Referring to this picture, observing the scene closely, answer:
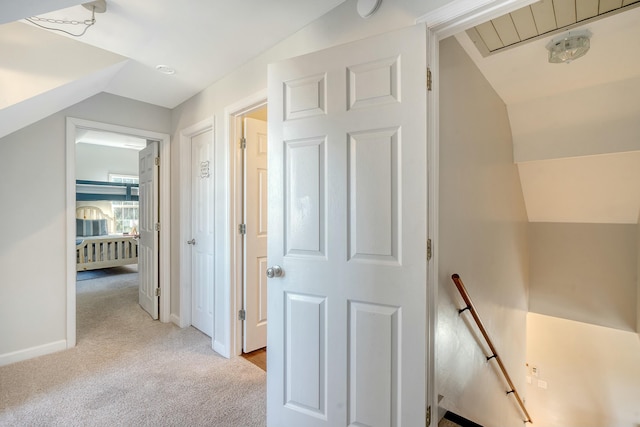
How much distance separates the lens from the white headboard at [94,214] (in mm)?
6348

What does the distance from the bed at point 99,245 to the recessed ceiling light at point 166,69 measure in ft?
10.4

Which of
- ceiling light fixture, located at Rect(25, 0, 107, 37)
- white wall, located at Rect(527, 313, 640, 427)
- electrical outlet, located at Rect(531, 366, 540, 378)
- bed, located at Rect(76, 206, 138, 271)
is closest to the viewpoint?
ceiling light fixture, located at Rect(25, 0, 107, 37)

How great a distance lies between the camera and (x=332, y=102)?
1.38 meters

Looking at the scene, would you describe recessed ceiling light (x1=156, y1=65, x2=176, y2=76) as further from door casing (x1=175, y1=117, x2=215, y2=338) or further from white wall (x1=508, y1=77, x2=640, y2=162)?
white wall (x1=508, y1=77, x2=640, y2=162)

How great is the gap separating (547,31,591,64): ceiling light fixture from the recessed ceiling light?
8.99 feet

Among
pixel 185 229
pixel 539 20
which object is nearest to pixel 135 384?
pixel 185 229

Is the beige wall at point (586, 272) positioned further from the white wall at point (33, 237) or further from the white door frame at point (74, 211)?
the white wall at point (33, 237)

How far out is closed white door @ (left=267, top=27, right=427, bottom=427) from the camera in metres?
1.22

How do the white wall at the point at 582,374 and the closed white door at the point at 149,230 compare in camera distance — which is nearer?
the closed white door at the point at 149,230

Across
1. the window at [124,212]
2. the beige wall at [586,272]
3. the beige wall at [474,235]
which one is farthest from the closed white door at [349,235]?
the window at [124,212]

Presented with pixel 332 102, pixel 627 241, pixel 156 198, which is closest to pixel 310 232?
pixel 332 102

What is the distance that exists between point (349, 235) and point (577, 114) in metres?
2.65

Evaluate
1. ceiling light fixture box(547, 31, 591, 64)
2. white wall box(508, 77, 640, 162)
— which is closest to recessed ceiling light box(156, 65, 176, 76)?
ceiling light fixture box(547, 31, 591, 64)

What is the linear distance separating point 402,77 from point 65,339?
3.38 meters
